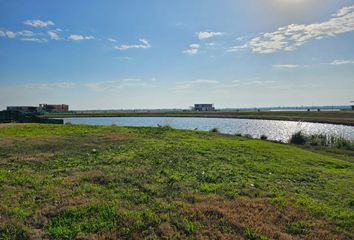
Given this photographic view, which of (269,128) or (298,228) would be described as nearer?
(298,228)

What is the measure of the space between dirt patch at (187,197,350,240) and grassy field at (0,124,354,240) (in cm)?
2

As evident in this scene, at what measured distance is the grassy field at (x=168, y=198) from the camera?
5113mm

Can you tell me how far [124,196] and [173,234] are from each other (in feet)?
7.10

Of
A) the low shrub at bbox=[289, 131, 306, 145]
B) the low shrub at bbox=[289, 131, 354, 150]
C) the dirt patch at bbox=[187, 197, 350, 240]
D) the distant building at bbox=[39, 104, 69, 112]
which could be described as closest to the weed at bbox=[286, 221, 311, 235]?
the dirt patch at bbox=[187, 197, 350, 240]

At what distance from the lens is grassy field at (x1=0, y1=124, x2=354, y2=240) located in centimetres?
511

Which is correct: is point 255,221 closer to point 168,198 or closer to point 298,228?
point 298,228

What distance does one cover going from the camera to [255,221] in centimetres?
549

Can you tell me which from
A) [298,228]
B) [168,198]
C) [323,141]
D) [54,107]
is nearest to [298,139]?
[323,141]

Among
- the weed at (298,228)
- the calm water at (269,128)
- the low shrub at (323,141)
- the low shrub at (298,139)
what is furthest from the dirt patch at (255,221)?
the calm water at (269,128)

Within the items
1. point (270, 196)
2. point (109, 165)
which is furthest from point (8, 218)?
point (270, 196)

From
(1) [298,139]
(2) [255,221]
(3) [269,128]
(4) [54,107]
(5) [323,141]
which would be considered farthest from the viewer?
(4) [54,107]

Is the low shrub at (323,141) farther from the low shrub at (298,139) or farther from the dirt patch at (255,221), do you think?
the dirt patch at (255,221)

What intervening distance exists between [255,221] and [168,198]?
1.99 m

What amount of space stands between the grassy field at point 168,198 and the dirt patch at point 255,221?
0.02m
